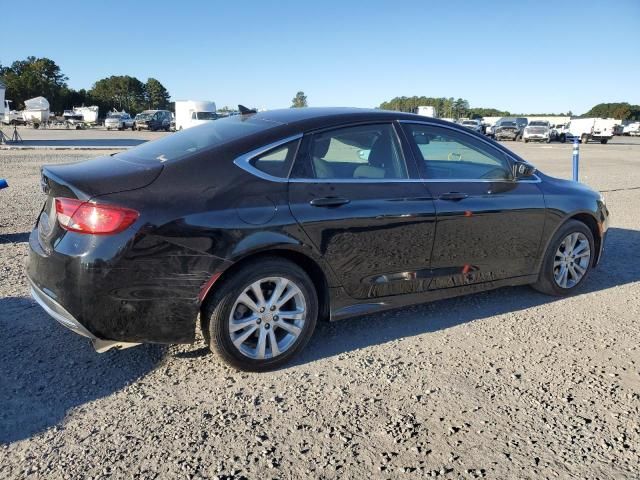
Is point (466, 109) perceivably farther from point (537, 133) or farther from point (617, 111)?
point (537, 133)

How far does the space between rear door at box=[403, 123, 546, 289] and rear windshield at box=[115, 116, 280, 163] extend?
1.21 metres

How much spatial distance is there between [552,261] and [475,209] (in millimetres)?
1154

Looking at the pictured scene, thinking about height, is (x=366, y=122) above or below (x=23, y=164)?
above

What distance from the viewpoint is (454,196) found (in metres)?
4.00

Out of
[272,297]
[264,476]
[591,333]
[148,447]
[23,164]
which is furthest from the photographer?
[23,164]

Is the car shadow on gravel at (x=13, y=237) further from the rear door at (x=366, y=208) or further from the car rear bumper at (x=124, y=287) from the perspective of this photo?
the rear door at (x=366, y=208)

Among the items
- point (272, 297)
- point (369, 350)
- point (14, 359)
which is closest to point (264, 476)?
point (272, 297)

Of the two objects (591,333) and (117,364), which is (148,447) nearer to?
(117,364)

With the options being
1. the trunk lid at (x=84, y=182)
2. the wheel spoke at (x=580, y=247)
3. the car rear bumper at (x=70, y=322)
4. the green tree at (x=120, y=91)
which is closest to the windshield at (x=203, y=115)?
the wheel spoke at (x=580, y=247)

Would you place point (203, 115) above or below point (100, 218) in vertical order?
above

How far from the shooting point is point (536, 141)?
1651 inches

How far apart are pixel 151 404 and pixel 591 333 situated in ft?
10.7

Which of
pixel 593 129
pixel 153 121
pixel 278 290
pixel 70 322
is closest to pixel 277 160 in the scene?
pixel 278 290

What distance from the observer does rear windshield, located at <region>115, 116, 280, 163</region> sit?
340 cm
